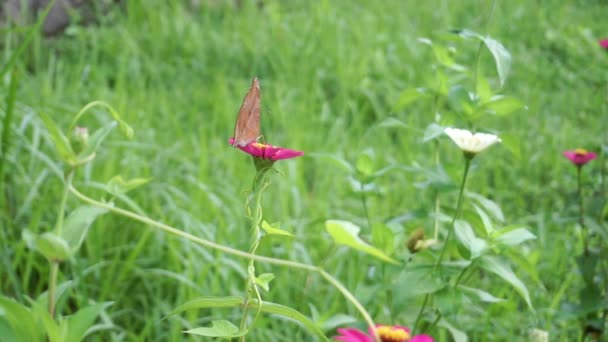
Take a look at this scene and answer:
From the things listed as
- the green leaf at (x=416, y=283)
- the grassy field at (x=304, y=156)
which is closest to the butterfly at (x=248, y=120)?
the grassy field at (x=304, y=156)

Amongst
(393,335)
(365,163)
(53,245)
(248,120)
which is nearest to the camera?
(53,245)

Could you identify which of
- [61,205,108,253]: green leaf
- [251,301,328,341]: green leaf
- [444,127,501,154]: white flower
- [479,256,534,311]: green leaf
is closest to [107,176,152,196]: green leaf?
[61,205,108,253]: green leaf

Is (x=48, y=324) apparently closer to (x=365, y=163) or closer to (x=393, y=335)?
(x=393, y=335)

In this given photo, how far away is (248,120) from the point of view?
740mm

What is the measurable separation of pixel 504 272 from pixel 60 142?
24.7 inches

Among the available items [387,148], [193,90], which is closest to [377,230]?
[387,148]

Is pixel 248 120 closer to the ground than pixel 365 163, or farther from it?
farther from it

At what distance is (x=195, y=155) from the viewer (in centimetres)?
206

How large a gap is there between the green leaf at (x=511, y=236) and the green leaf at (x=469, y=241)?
0.02m

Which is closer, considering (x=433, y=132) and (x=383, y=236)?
(x=383, y=236)

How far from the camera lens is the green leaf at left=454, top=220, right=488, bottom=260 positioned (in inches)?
40.6

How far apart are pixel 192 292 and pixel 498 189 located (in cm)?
102

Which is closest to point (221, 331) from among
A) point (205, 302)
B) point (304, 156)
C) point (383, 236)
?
point (205, 302)

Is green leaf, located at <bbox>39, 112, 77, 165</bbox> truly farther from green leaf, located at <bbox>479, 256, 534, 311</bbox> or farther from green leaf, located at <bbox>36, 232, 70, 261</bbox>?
green leaf, located at <bbox>479, 256, 534, 311</bbox>
